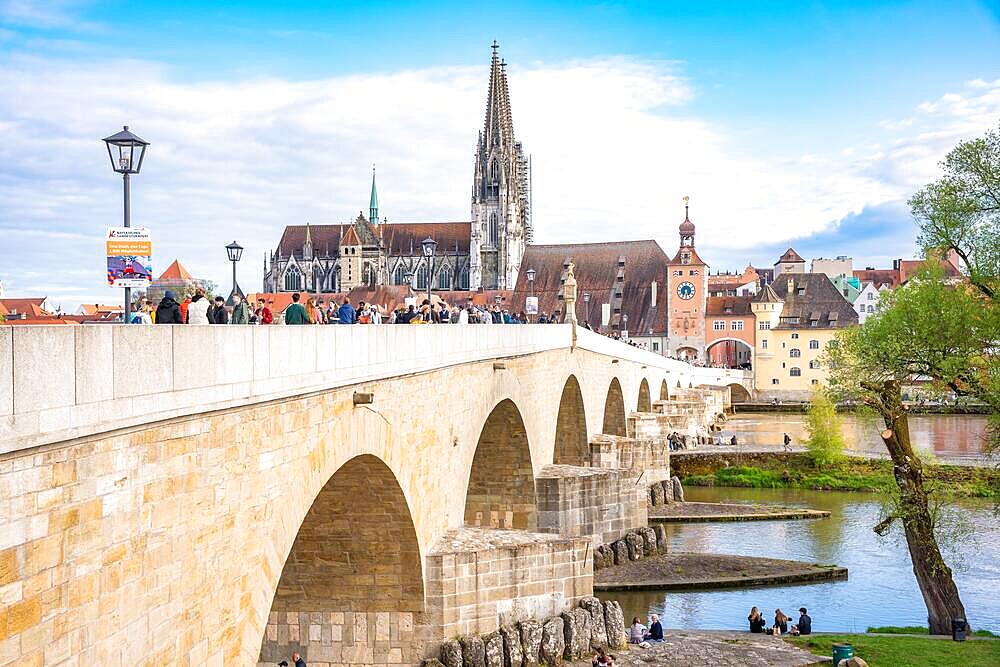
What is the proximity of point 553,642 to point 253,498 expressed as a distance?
1048 centimetres

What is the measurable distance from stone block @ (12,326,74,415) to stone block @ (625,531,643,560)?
2585 cm

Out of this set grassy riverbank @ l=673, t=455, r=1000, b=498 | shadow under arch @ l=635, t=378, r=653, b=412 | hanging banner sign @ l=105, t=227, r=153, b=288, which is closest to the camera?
hanging banner sign @ l=105, t=227, r=153, b=288

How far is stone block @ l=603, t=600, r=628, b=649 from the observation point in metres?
20.1

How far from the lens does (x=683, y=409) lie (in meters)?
64.2

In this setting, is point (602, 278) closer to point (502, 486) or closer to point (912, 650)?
point (502, 486)

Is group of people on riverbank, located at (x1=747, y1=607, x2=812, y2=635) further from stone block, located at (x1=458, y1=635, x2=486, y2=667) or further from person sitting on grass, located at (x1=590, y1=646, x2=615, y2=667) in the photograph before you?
stone block, located at (x1=458, y1=635, x2=486, y2=667)

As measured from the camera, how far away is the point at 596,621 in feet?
64.8

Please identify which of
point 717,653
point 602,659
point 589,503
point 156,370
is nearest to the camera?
point 156,370

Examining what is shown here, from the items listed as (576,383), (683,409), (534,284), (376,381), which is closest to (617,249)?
(534,284)

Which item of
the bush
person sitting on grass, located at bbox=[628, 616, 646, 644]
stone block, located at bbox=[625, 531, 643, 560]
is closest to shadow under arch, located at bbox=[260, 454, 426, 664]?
person sitting on grass, located at bbox=[628, 616, 646, 644]

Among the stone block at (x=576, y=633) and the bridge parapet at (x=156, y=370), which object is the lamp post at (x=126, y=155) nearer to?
the bridge parapet at (x=156, y=370)


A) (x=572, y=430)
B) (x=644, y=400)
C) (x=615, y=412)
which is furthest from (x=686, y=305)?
(x=572, y=430)

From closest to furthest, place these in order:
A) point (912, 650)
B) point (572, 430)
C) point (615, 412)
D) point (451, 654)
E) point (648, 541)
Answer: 1. point (451, 654)
2. point (912, 650)
3. point (648, 541)
4. point (572, 430)
5. point (615, 412)

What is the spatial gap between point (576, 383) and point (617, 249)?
71.9m
